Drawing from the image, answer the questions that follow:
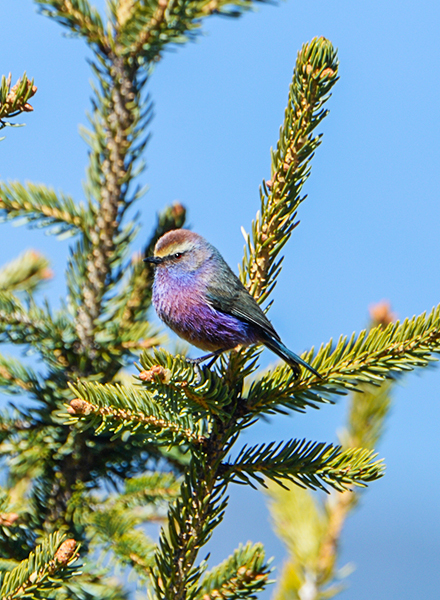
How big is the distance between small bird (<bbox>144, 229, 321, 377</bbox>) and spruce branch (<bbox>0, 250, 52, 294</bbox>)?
968mm

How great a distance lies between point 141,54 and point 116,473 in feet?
5.69

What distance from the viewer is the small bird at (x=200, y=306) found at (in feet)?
8.78

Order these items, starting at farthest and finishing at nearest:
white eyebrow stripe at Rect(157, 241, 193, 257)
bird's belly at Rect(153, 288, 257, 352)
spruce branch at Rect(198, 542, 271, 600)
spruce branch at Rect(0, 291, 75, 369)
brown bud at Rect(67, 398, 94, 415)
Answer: white eyebrow stripe at Rect(157, 241, 193, 257) → bird's belly at Rect(153, 288, 257, 352) → spruce branch at Rect(0, 291, 75, 369) → spruce branch at Rect(198, 542, 271, 600) → brown bud at Rect(67, 398, 94, 415)

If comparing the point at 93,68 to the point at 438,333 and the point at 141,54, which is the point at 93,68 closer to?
the point at 141,54

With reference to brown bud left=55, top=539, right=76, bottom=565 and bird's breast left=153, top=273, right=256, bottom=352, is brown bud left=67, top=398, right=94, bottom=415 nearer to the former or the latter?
brown bud left=55, top=539, right=76, bottom=565

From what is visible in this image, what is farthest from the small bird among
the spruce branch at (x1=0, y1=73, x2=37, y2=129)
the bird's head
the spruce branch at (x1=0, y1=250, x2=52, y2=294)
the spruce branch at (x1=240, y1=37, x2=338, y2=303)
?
the spruce branch at (x1=0, y1=73, x2=37, y2=129)

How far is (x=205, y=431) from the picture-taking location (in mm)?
2037

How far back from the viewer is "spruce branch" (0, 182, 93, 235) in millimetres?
2500

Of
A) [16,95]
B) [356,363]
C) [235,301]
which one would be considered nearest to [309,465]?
[356,363]

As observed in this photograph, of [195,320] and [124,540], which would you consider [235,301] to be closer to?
[195,320]

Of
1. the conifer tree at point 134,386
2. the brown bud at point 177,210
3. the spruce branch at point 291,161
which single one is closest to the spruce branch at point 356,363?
the conifer tree at point 134,386

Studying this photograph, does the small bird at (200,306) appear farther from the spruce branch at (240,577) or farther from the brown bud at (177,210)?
the spruce branch at (240,577)

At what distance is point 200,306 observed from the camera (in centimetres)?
287

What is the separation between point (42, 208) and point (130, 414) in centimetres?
114
